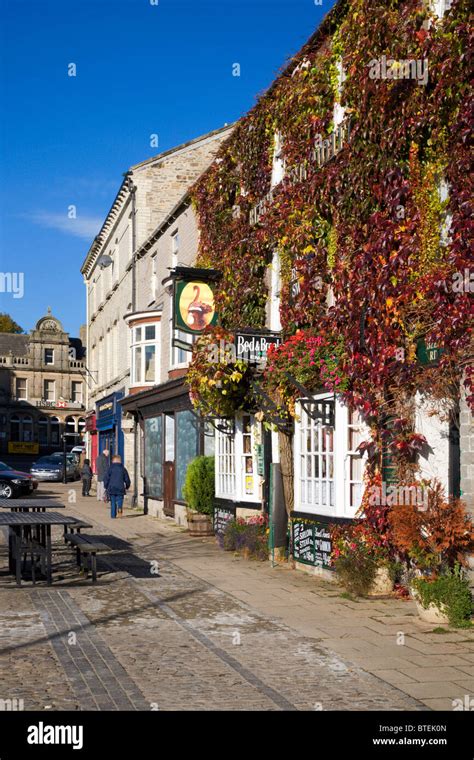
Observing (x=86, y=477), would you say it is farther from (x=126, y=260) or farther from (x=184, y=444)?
(x=184, y=444)

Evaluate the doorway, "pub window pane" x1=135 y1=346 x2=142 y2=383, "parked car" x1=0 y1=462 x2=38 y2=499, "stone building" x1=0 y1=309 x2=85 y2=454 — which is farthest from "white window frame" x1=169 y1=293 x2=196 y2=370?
"stone building" x1=0 y1=309 x2=85 y2=454

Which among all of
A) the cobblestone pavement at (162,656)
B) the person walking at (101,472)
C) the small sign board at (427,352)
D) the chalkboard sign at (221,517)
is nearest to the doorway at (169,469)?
the chalkboard sign at (221,517)

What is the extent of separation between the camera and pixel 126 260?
102ft

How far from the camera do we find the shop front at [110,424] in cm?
3102

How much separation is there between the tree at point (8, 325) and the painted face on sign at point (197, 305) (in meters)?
71.1

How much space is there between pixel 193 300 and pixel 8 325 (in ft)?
236

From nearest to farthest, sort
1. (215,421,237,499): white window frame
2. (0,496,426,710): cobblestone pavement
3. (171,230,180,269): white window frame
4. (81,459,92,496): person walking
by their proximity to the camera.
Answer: (0,496,426,710): cobblestone pavement
(215,421,237,499): white window frame
(171,230,180,269): white window frame
(81,459,92,496): person walking

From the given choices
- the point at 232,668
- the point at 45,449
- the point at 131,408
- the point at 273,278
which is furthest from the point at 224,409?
the point at 45,449

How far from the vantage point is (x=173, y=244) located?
23469mm

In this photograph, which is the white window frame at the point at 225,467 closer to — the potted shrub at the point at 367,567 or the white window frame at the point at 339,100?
the potted shrub at the point at 367,567

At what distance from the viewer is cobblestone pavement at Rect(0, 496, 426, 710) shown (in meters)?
6.38

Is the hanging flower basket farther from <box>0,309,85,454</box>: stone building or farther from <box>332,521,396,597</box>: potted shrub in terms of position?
<box>0,309,85,454</box>: stone building

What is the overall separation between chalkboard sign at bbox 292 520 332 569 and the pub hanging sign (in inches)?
167
